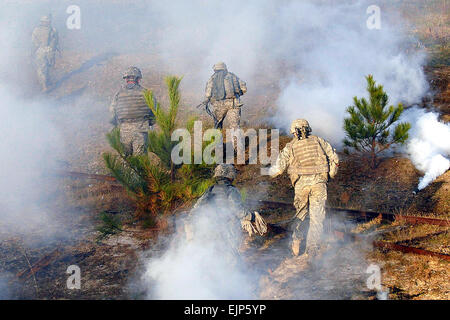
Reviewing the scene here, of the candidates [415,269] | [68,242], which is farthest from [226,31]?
[415,269]

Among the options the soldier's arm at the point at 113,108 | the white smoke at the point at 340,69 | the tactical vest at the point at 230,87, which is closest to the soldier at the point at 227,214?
the soldier's arm at the point at 113,108

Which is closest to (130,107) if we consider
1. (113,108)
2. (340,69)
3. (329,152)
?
(113,108)

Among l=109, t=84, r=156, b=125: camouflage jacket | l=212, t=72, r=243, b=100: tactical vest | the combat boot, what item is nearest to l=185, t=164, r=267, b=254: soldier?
the combat boot

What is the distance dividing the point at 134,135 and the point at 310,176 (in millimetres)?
3450

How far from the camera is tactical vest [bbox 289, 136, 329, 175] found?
5703 millimetres

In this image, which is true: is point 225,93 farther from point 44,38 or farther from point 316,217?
point 44,38

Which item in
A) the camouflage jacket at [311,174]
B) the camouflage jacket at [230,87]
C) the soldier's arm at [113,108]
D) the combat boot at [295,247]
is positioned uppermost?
the camouflage jacket at [230,87]

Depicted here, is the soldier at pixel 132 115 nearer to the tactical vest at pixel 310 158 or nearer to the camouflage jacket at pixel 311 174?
the camouflage jacket at pixel 311 174

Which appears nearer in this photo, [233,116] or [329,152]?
[329,152]

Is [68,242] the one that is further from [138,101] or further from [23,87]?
[23,87]

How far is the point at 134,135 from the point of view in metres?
7.77

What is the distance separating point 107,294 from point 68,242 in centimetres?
198

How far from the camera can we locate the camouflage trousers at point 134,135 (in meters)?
7.75

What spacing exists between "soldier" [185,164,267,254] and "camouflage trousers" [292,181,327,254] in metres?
0.86
